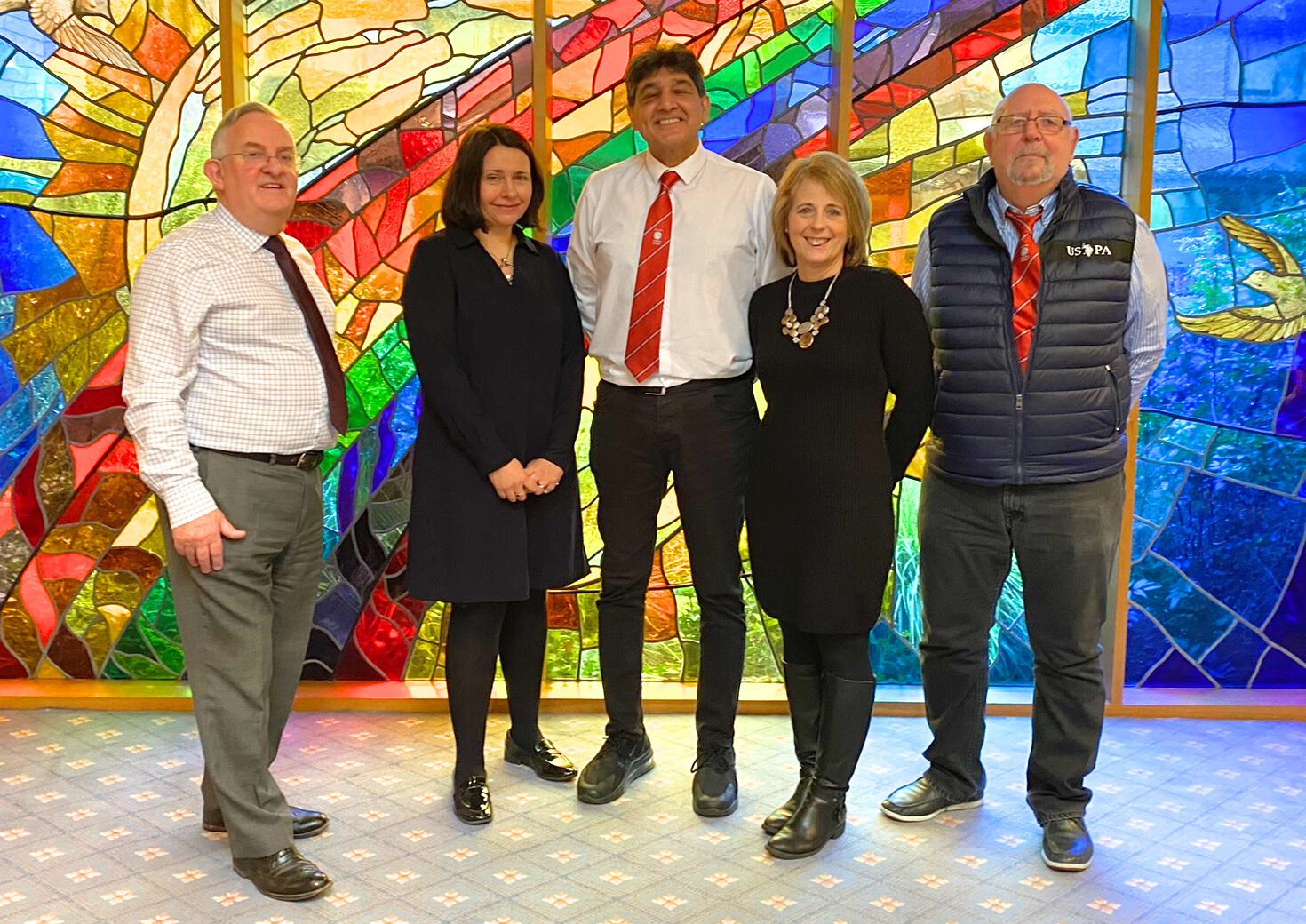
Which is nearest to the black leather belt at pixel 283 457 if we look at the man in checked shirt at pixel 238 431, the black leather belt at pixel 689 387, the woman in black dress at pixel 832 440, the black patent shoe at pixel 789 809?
the man in checked shirt at pixel 238 431

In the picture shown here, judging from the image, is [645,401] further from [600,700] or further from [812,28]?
[812,28]

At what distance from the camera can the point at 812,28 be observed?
135 inches

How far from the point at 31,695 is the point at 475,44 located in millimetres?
2199

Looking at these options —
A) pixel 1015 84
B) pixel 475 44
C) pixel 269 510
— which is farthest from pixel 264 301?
pixel 1015 84

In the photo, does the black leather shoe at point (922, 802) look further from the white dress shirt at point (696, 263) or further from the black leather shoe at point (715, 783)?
the white dress shirt at point (696, 263)

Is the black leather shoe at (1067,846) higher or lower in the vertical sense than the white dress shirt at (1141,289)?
lower

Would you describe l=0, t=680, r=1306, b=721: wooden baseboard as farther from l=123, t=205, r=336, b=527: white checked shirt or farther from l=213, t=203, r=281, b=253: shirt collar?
l=213, t=203, r=281, b=253: shirt collar

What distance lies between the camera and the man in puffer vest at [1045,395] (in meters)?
2.54

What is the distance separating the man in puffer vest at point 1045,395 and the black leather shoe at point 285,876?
1447 millimetres

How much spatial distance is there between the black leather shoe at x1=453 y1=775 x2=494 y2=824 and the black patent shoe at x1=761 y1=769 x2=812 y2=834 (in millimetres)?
618

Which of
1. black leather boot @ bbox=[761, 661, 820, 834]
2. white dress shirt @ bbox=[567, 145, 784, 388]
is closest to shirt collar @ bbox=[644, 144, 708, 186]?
white dress shirt @ bbox=[567, 145, 784, 388]

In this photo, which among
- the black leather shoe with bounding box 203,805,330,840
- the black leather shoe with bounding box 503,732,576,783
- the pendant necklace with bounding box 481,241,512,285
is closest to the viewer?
the black leather shoe with bounding box 203,805,330,840

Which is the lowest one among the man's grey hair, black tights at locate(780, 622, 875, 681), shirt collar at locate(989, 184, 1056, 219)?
black tights at locate(780, 622, 875, 681)

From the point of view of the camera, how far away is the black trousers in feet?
9.17
